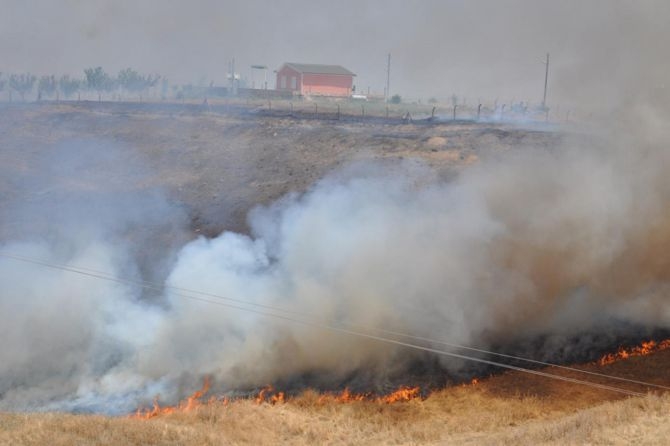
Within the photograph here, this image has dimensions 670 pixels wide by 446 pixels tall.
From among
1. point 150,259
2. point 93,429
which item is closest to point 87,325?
point 150,259

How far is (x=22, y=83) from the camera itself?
6222 centimetres

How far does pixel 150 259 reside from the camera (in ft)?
89.2

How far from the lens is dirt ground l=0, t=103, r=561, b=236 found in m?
33.0

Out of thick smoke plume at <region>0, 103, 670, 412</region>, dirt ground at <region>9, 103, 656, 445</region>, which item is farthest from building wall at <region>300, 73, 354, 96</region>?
thick smoke plume at <region>0, 103, 670, 412</region>

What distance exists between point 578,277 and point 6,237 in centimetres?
2155

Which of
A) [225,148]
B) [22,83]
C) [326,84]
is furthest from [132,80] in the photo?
[225,148]

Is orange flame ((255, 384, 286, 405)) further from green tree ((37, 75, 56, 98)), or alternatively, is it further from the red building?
green tree ((37, 75, 56, 98))

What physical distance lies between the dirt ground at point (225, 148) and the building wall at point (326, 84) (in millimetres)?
17530

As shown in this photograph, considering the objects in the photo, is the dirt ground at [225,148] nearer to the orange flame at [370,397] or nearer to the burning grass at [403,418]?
the orange flame at [370,397]

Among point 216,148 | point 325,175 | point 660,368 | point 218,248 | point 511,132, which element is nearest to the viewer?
point 660,368

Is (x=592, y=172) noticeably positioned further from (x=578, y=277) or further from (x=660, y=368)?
(x=660, y=368)

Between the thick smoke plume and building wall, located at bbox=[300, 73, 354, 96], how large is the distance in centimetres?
4272

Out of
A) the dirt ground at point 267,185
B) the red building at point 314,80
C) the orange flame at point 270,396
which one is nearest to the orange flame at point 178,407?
the orange flame at point 270,396

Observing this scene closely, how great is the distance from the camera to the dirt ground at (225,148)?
33.0 m
